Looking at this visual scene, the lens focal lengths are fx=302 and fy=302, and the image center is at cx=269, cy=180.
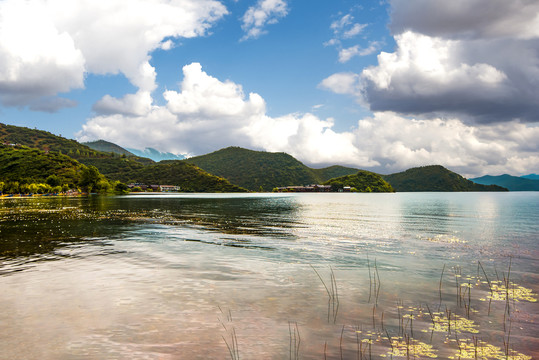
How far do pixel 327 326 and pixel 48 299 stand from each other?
1596 centimetres

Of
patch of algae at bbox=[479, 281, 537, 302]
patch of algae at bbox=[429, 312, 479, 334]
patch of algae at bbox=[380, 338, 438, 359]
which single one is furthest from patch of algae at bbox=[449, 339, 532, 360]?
patch of algae at bbox=[479, 281, 537, 302]

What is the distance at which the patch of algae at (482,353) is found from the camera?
37.2 feet

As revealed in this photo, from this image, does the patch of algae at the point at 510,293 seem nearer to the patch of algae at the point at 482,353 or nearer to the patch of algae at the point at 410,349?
the patch of algae at the point at 482,353

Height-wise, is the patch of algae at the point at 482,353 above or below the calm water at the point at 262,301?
above

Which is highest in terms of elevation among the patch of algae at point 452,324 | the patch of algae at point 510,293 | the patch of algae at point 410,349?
the patch of algae at point 410,349

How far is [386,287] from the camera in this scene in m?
20.6

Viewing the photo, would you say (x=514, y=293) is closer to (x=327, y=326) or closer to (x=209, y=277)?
(x=327, y=326)

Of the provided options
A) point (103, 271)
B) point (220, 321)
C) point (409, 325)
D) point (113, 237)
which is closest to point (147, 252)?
point (103, 271)

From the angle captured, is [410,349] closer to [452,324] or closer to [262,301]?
[452,324]

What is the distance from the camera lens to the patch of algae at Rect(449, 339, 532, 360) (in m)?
11.3

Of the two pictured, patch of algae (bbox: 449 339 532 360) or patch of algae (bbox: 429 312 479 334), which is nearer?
patch of algae (bbox: 449 339 532 360)

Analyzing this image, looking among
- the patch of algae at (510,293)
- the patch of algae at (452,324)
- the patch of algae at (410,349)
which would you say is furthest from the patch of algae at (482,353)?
the patch of algae at (510,293)

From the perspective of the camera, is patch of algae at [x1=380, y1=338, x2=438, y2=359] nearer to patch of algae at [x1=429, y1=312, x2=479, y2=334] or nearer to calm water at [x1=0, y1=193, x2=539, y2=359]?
calm water at [x1=0, y1=193, x2=539, y2=359]

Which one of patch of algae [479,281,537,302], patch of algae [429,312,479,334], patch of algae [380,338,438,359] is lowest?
patch of algae [479,281,537,302]
